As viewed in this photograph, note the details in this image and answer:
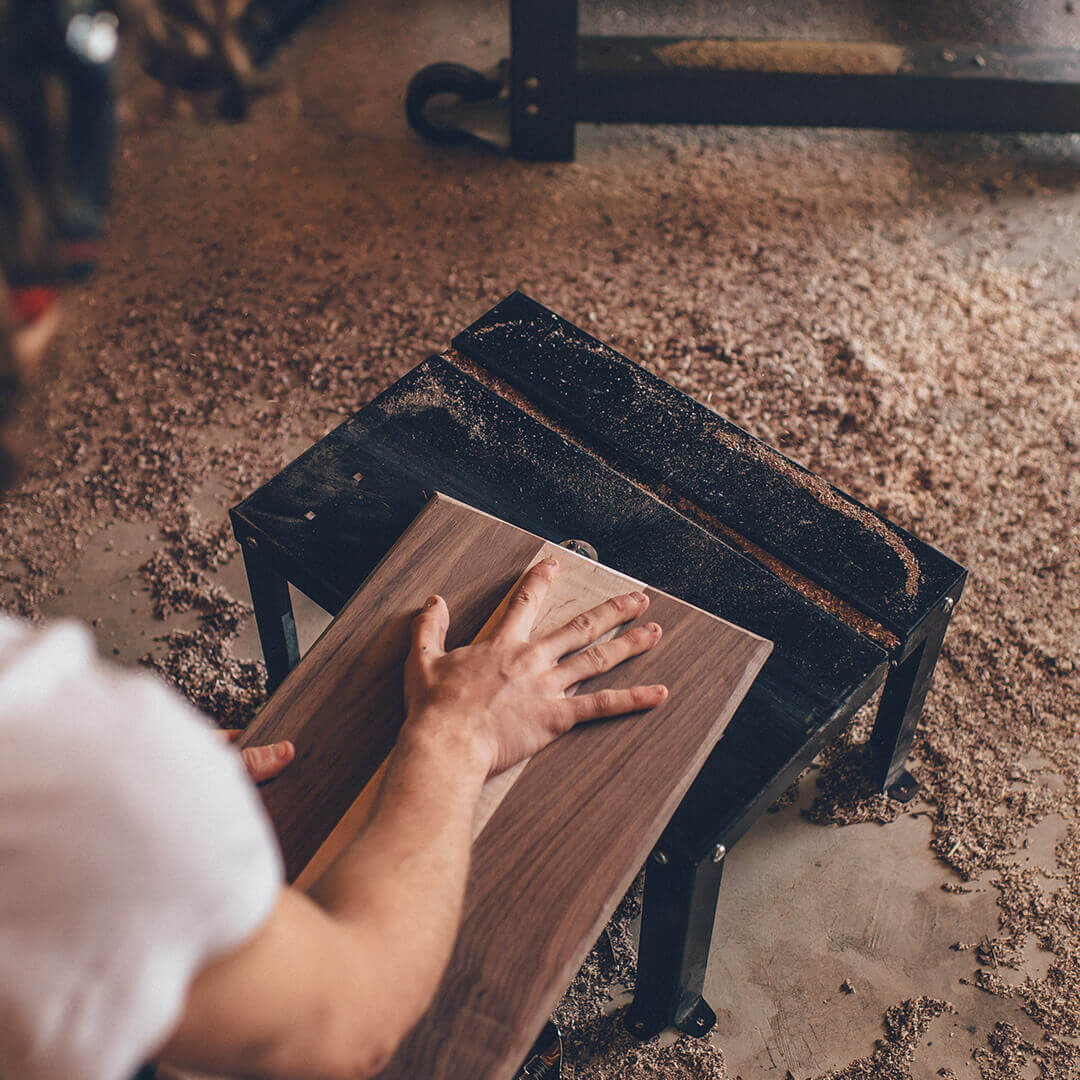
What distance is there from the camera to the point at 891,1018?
132cm

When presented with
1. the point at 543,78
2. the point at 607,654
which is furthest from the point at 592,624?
the point at 543,78

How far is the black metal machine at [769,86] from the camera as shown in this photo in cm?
235

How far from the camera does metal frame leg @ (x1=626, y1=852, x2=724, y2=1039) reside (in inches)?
41.5

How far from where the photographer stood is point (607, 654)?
1036 millimetres

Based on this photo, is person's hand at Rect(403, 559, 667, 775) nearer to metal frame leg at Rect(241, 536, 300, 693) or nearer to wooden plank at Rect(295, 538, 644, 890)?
wooden plank at Rect(295, 538, 644, 890)

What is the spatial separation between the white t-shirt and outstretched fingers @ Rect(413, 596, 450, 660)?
18.9 inches

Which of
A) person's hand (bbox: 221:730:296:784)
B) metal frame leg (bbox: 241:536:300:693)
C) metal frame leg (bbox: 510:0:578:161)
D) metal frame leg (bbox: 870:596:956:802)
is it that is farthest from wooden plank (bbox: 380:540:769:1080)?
metal frame leg (bbox: 510:0:578:161)

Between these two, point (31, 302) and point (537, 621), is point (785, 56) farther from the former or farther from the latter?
point (31, 302)

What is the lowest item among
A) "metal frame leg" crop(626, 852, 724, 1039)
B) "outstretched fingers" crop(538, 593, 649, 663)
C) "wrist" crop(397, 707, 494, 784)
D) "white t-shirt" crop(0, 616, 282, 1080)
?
"metal frame leg" crop(626, 852, 724, 1039)

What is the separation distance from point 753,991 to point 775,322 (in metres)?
1.34

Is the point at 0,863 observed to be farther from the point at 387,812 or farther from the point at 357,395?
the point at 357,395


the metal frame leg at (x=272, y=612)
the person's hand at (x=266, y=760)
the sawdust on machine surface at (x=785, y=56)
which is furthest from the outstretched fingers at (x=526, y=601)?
the sawdust on machine surface at (x=785, y=56)

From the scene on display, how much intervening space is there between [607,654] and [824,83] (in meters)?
1.85

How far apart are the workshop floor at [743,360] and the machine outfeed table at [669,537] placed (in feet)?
0.57
